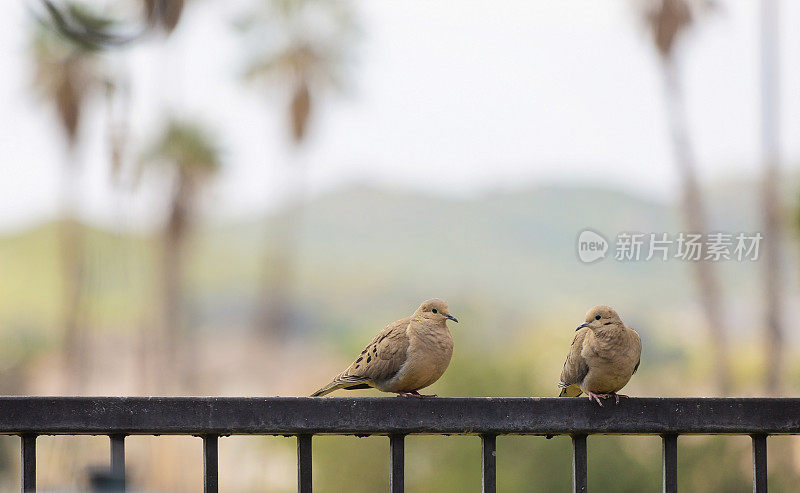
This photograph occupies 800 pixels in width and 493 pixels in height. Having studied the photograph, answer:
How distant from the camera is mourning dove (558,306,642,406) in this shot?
3.01 meters

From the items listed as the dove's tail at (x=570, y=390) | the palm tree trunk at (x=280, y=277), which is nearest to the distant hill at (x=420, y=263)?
the palm tree trunk at (x=280, y=277)

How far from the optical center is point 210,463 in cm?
233

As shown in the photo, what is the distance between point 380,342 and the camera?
331 centimetres

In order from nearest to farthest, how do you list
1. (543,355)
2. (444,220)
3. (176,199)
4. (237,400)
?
(237,400) → (543,355) → (176,199) → (444,220)

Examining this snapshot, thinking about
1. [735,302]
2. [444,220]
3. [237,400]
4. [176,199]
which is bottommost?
[237,400]

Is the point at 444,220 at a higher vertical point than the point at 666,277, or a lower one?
higher

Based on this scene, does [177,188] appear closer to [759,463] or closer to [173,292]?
[173,292]

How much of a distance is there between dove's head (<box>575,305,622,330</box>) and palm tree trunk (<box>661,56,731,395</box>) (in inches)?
958

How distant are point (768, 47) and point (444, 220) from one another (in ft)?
237

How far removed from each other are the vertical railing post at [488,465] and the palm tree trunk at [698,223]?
25.3m

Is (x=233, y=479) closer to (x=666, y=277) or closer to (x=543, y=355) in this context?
(x=543, y=355)

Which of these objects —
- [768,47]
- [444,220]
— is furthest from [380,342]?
[444,220]

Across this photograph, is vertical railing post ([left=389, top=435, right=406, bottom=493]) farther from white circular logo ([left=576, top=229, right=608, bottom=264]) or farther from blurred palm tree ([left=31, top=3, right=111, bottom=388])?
blurred palm tree ([left=31, top=3, right=111, bottom=388])

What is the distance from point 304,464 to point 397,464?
0.67 ft
